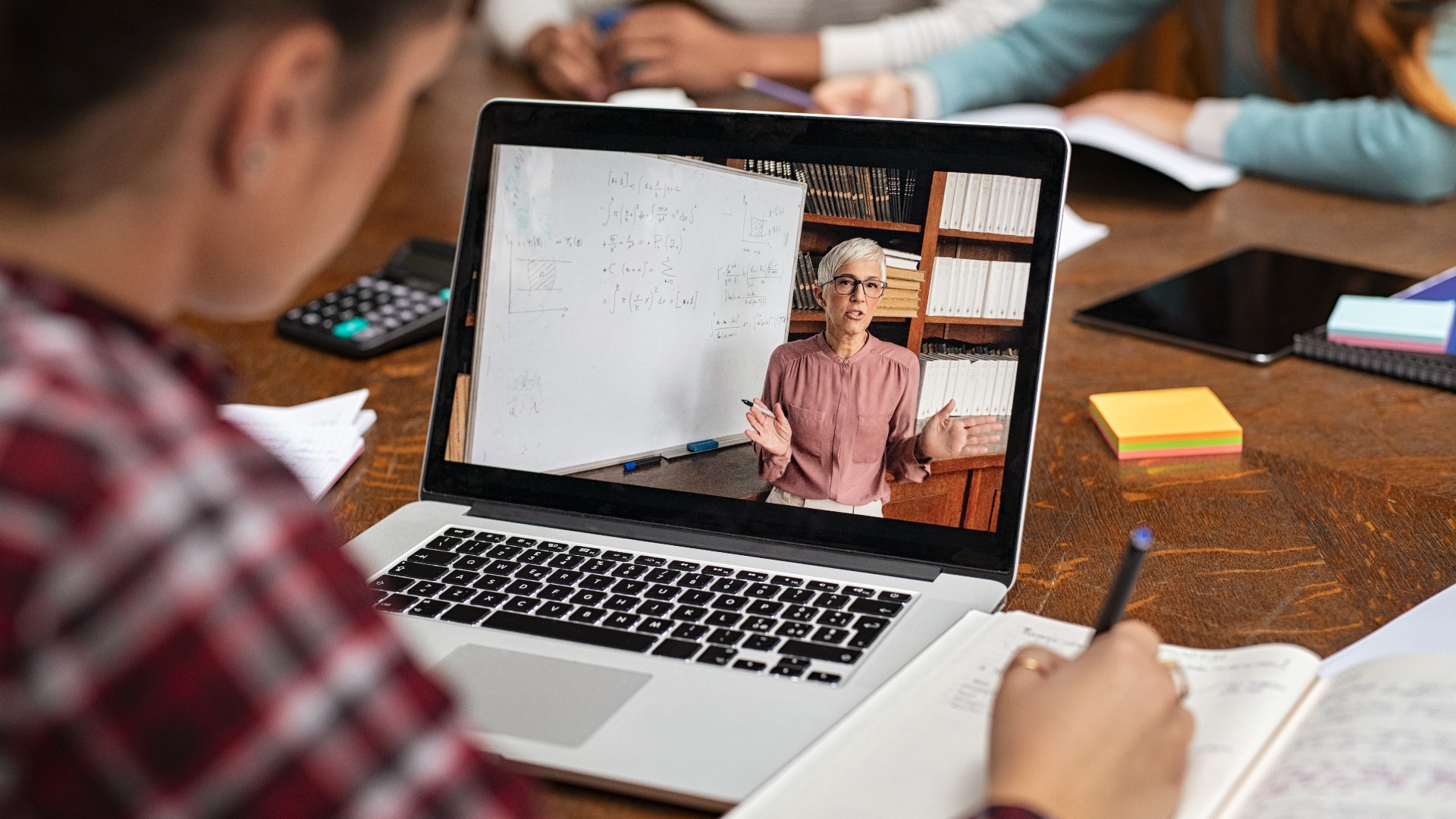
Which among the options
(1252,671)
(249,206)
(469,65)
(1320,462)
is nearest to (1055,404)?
(1320,462)

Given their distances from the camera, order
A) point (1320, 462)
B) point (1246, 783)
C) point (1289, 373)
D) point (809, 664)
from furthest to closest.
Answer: point (1289, 373) → point (1320, 462) → point (809, 664) → point (1246, 783)

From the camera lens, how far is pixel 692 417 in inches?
27.7

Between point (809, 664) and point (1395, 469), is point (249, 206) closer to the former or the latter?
point (809, 664)

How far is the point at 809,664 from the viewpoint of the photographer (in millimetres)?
573

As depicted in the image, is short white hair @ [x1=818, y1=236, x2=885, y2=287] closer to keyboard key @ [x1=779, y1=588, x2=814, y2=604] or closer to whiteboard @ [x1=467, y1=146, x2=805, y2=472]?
whiteboard @ [x1=467, y1=146, x2=805, y2=472]

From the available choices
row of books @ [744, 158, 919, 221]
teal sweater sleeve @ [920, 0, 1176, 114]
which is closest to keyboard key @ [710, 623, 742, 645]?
row of books @ [744, 158, 919, 221]

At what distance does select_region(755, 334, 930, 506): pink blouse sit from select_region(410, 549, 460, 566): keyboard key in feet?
0.58

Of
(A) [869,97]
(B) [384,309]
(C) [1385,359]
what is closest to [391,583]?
(B) [384,309]

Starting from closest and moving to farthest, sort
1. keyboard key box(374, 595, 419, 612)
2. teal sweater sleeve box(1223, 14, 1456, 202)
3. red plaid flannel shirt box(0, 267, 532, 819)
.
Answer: red plaid flannel shirt box(0, 267, 532, 819) → keyboard key box(374, 595, 419, 612) → teal sweater sleeve box(1223, 14, 1456, 202)

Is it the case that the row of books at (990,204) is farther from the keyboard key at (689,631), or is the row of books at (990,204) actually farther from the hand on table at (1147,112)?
the hand on table at (1147,112)

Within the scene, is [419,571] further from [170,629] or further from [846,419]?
[170,629]

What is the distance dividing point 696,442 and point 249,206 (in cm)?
37

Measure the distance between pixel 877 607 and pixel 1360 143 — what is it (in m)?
0.96

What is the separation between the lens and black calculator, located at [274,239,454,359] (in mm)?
1014
